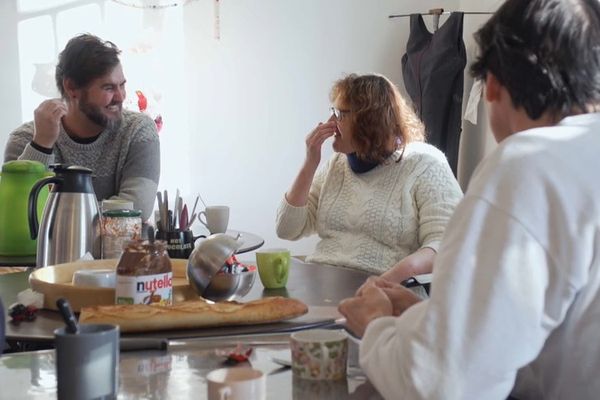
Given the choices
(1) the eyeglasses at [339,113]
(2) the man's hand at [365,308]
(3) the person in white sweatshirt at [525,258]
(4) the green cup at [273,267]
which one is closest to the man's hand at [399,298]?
(2) the man's hand at [365,308]

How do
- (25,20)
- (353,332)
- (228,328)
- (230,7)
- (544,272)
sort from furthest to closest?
1. (230,7)
2. (25,20)
3. (228,328)
4. (353,332)
5. (544,272)

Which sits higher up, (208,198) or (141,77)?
(141,77)

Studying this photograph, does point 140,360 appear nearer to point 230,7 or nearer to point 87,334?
point 87,334

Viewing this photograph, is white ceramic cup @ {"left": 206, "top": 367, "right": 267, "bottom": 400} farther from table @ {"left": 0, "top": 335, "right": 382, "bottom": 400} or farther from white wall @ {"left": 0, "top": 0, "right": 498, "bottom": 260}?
white wall @ {"left": 0, "top": 0, "right": 498, "bottom": 260}

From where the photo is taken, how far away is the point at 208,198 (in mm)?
4203

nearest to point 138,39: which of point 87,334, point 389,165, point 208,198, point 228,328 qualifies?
point 208,198

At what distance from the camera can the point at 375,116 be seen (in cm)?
234

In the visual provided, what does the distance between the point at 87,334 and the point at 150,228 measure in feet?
3.23

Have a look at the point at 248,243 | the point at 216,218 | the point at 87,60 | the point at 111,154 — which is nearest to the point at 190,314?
the point at 248,243

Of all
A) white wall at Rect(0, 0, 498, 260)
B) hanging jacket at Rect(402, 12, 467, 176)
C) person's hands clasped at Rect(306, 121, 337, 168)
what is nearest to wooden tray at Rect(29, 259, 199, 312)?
person's hands clasped at Rect(306, 121, 337, 168)

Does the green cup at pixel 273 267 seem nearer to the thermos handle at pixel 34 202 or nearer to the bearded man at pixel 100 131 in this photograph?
the thermos handle at pixel 34 202

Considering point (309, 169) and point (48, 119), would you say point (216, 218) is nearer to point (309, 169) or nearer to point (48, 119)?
point (309, 169)

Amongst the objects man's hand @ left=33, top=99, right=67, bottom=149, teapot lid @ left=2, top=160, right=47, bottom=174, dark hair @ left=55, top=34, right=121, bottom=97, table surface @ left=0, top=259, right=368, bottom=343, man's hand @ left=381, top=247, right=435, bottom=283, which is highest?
dark hair @ left=55, top=34, right=121, bottom=97

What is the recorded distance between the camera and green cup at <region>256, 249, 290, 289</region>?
167 cm
